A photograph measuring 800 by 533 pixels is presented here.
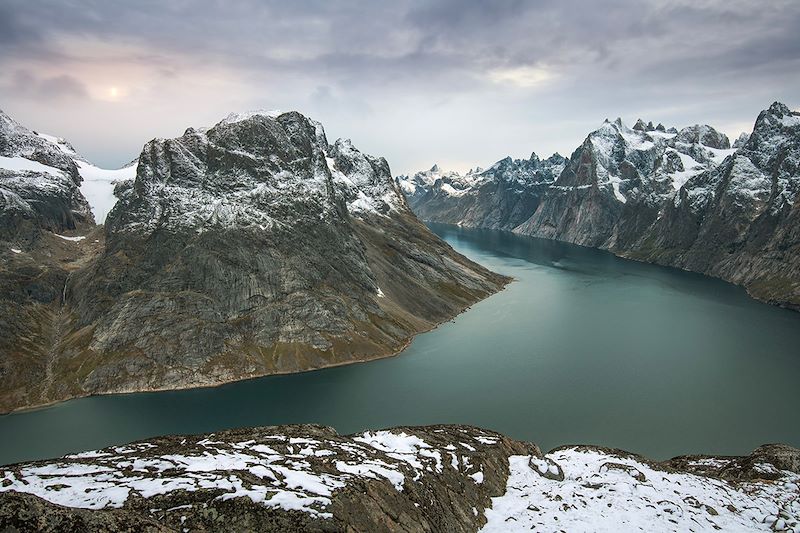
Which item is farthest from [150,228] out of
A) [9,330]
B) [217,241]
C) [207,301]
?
[9,330]

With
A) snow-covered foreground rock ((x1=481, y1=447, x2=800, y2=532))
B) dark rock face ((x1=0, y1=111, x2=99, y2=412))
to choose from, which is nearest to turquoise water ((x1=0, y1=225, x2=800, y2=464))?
dark rock face ((x1=0, y1=111, x2=99, y2=412))

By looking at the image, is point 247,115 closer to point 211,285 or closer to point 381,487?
point 211,285

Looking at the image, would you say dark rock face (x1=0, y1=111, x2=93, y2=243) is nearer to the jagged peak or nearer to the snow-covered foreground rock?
the jagged peak

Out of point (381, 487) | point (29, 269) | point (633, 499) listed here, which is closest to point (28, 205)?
point (29, 269)

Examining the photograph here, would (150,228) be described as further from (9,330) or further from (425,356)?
(425,356)

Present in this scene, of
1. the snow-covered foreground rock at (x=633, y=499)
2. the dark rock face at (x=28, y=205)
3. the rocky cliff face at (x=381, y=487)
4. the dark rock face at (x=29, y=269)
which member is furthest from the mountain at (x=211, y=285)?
the snow-covered foreground rock at (x=633, y=499)

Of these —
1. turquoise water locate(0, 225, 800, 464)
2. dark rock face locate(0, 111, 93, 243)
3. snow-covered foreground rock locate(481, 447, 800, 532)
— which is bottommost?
turquoise water locate(0, 225, 800, 464)

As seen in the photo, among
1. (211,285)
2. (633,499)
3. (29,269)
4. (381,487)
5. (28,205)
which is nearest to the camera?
(381,487)
